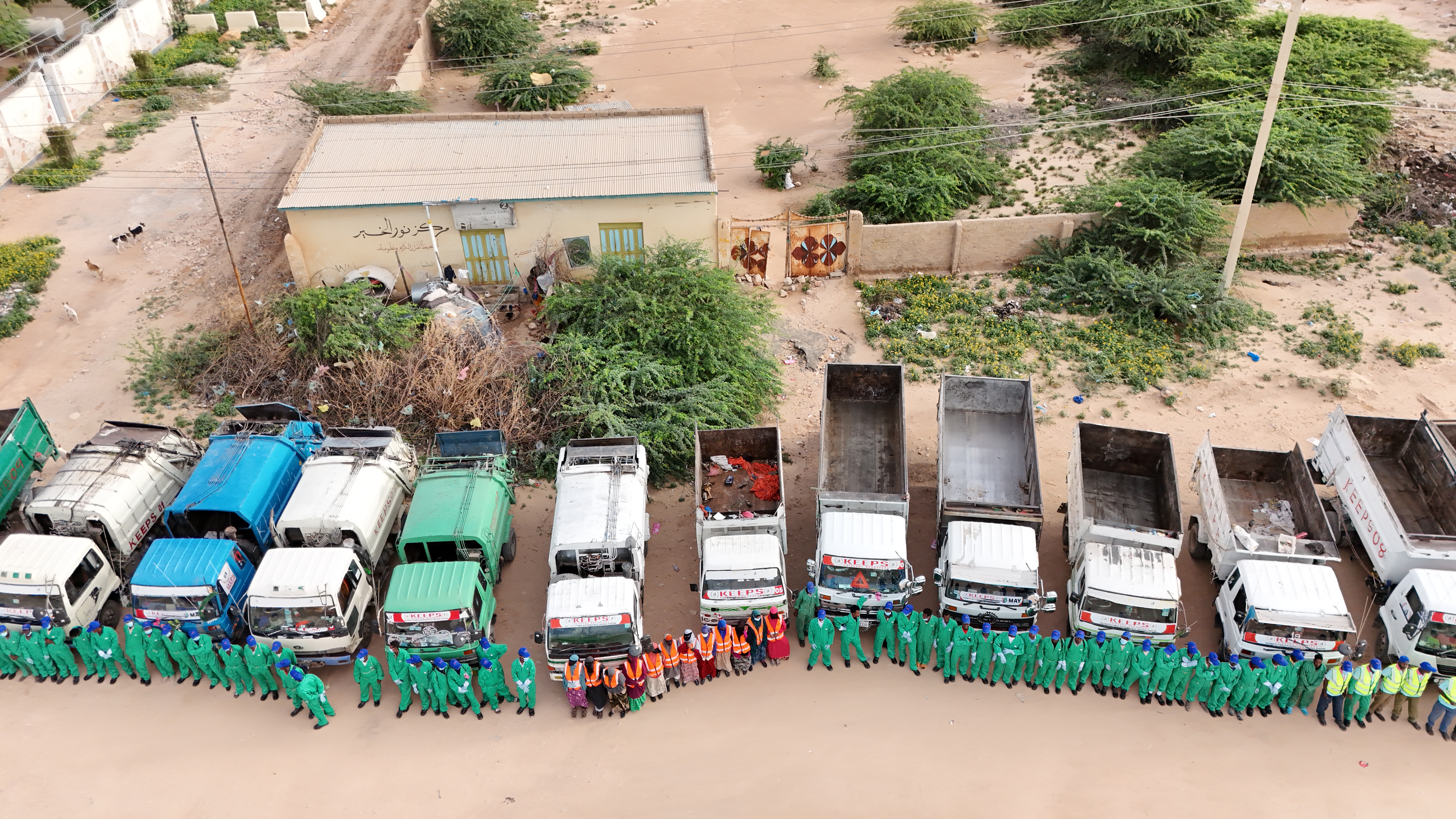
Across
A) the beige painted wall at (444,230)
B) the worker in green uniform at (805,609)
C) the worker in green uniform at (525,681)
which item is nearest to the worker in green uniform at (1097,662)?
the worker in green uniform at (805,609)

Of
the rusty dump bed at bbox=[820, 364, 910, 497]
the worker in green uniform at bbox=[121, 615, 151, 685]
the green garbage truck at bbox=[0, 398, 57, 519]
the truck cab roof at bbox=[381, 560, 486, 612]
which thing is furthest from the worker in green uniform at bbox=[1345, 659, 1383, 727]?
the green garbage truck at bbox=[0, 398, 57, 519]

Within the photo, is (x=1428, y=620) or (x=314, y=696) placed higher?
(x=1428, y=620)

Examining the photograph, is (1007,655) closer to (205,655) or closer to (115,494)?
(205,655)

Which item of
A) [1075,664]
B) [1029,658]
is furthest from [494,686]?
[1075,664]

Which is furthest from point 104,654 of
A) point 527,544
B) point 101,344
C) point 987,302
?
point 987,302

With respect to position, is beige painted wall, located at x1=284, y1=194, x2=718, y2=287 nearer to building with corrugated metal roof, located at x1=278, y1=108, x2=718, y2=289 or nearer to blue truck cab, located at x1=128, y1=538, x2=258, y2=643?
building with corrugated metal roof, located at x1=278, y1=108, x2=718, y2=289
